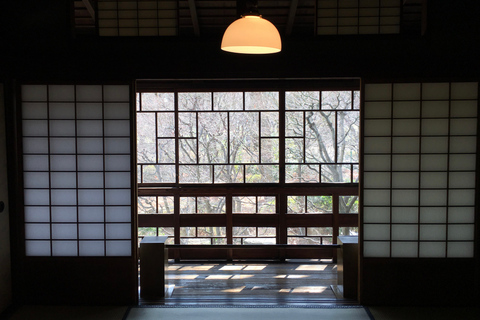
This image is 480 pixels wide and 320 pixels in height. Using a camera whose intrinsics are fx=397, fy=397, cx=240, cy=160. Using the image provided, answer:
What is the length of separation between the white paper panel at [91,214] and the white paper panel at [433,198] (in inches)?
130

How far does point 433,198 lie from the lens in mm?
4055

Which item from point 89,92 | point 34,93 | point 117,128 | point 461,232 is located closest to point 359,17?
point 461,232

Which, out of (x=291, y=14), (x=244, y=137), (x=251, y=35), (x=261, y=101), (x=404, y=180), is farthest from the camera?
(x=244, y=137)

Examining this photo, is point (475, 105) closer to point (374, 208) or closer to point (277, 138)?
point (374, 208)

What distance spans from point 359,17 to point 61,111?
3.17m

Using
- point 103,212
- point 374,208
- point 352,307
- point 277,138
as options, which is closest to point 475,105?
point 374,208

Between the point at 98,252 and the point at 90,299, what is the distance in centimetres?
47

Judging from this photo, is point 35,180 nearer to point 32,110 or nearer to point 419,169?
point 32,110

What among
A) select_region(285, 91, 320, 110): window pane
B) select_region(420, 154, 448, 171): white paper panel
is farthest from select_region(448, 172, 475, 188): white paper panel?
select_region(285, 91, 320, 110): window pane

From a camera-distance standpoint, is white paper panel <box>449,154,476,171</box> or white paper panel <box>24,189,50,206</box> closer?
white paper panel <box>449,154,476,171</box>

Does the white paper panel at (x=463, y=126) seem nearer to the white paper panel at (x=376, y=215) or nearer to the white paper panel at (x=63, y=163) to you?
the white paper panel at (x=376, y=215)

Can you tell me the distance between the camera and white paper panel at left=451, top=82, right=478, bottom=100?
3.97 meters

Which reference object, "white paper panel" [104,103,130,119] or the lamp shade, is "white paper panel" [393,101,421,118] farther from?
"white paper panel" [104,103,130,119]

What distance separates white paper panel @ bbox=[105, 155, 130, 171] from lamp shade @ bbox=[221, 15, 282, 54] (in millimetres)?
2170
